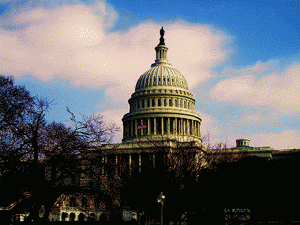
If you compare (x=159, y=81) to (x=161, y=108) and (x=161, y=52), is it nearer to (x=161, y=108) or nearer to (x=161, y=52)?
(x=161, y=108)

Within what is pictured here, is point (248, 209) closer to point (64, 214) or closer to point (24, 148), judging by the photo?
point (24, 148)

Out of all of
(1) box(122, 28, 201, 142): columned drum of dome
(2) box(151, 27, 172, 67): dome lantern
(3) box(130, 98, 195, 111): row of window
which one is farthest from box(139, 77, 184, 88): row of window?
(2) box(151, 27, 172, 67): dome lantern

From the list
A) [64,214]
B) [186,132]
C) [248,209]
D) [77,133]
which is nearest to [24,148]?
[77,133]

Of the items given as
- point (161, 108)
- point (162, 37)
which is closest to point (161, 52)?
point (162, 37)

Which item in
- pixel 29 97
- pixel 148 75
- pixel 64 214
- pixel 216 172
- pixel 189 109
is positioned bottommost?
pixel 64 214

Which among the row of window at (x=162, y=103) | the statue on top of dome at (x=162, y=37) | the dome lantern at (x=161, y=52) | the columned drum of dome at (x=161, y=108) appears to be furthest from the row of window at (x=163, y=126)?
the statue on top of dome at (x=162, y=37)

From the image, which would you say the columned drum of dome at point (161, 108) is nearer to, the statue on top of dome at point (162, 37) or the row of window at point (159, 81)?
the row of window at point (159, 81)

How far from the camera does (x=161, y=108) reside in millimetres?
124125

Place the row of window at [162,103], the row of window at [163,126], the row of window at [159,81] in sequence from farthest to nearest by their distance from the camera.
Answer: the row of window at [159,81] < the row of window at [162,103] < the row of window at [163,126]

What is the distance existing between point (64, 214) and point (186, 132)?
43.2 meters

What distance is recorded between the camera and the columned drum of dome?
122 m

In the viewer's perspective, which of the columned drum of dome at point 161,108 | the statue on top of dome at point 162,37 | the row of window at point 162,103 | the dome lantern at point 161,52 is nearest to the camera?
the columned drum of dome at point 161,108

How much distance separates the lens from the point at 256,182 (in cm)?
4778

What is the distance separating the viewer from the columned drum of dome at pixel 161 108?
122 meters
